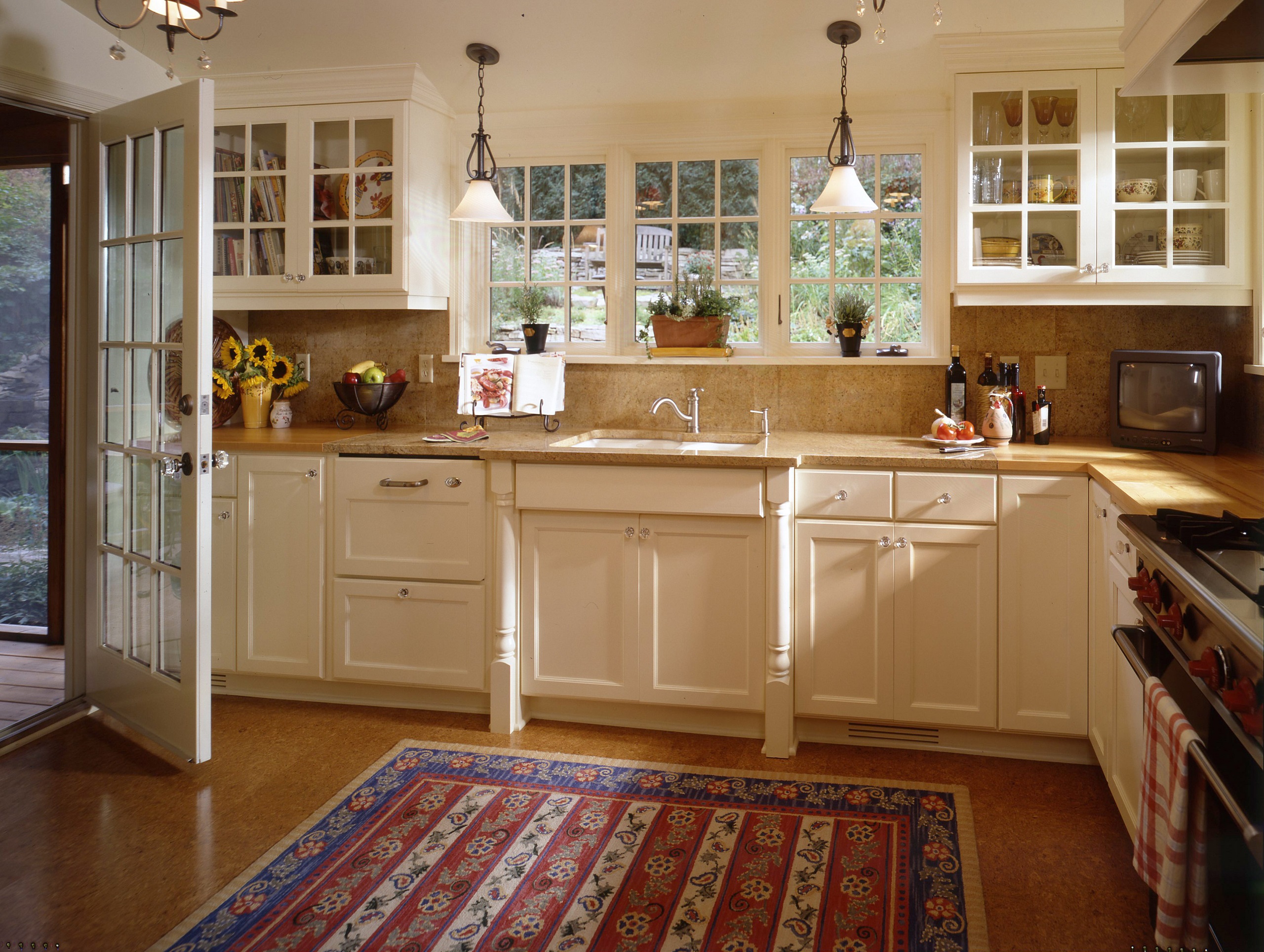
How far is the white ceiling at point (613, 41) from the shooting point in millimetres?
2982

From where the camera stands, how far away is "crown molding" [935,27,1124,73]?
9.87 feet

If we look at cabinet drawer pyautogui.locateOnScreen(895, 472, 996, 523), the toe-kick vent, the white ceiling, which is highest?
the white ceiling

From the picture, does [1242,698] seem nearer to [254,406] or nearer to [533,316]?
[533,316]

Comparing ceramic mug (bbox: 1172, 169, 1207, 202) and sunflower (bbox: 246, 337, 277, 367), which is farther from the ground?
ceramic mug (bbox: 1172, 169, 1207, 202)

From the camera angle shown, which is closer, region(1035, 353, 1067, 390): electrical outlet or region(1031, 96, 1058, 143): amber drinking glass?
region(1031, 96, 1058, 143): amber drinking glass

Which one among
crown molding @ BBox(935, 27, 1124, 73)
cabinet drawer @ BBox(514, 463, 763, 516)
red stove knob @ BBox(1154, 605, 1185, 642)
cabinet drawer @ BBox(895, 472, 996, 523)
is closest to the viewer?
red stove knob @ BBox(1154, 605, 1185, 642)

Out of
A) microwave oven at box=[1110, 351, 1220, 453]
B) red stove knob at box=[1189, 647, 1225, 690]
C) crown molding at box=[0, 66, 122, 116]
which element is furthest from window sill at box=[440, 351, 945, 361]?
red stove knob at box=[1189, 647, 1225, 690]

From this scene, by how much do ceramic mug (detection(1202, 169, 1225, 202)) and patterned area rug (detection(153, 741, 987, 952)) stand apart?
200cm

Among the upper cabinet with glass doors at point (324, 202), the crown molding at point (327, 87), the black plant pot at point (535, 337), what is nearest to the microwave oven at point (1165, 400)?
the black plant pot at point (535, 337)

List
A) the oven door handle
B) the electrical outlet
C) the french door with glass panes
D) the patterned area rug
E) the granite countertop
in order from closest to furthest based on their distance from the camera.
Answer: the oven door handle, the patterned area rug, the granite countertop, the french door with glass panes, the electrical outlet

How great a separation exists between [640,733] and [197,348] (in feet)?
5.80

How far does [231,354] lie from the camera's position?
3713mm

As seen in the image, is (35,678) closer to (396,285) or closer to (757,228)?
(396,285)

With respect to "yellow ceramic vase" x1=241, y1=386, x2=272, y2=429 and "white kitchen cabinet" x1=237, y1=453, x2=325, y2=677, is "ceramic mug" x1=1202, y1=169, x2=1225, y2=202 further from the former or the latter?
"yellow ceramic vase" x1=241, y1=386, x2=272, y2=429
